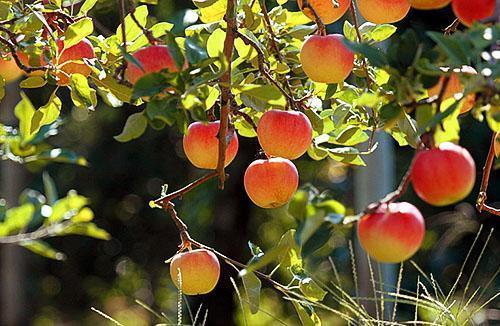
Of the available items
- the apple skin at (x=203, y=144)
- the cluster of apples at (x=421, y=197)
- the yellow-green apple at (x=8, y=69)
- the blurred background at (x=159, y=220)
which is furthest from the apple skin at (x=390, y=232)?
the blurred background at (x=159, y=220)

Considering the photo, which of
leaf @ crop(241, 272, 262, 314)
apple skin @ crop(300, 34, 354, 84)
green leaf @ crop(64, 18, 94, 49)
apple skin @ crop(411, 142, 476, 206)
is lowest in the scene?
leaf @ crop(241, 272, 262, 314)

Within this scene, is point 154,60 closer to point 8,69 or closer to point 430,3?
point 430,3

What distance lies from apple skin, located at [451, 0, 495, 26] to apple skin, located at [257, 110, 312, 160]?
20 cm

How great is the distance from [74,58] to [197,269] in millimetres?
220

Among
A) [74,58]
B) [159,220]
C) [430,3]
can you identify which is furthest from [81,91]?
[159,220]

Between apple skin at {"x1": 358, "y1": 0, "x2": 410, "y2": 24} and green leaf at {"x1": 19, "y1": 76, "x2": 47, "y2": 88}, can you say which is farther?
green leaf at {"x1": 19, "y1": 76, "x2": 47, "y2": 88}

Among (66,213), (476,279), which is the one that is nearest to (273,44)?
(66,213)

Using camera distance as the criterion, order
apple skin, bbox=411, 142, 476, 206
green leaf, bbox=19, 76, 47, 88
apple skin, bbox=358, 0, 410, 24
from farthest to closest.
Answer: green leaf, bbox=19, 76, 47, 88
apple skin, bbox=358, 0, 410, 24
apple skin, bbox=411, 142, 476, 206

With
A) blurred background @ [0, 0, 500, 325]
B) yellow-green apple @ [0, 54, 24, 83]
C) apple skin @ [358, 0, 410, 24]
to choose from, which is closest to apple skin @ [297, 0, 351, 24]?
apple skin @ [358, 0, 410, 24]

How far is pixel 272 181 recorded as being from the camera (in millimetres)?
750

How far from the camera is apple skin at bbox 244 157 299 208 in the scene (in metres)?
0.75

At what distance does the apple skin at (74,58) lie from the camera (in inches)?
30.5

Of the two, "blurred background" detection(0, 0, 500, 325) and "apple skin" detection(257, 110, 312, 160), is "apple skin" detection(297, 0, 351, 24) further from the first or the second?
"blurred background" detection(0, 0, 500, 325)

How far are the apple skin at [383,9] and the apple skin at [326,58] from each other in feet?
0.15
